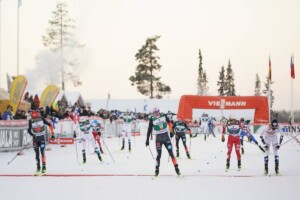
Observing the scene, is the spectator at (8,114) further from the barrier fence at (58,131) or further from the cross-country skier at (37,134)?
the cross-country skier at (37,134)

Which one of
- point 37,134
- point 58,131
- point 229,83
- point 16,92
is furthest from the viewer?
point 229,83

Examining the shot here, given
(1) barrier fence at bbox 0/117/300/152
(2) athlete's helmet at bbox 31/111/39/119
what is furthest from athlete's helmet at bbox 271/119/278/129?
(1) barrier fence at bbox 0/117/300/152

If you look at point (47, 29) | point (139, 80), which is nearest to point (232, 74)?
point (139, 80)

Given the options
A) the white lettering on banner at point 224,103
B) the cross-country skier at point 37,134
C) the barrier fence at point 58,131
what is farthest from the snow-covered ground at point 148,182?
the white lettering on banner at point 224,103

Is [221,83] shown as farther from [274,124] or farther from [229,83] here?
[274,124]

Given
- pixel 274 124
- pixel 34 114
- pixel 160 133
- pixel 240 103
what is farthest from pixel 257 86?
pixel 34 114

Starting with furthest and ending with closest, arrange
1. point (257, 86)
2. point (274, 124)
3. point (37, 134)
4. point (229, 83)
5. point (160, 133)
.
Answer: point (257, 86)
point (229, 83)
point (37, 134)
point (274, 124)
point (160, 133)

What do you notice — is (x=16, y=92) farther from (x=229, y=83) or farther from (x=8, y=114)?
(x=229, y=83)

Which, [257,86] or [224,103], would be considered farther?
[257,86]

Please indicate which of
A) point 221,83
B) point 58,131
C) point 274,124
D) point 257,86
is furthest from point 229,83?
point 274,124

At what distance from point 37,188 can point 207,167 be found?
7465 mm

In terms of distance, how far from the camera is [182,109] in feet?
139

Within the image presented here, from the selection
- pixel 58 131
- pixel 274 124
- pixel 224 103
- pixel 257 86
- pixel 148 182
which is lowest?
pixel 148 182

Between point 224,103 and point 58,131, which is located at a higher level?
point 224,103
